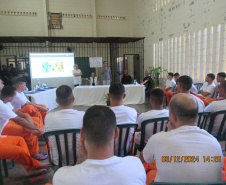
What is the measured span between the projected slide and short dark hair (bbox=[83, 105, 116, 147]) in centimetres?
638

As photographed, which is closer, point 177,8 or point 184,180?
point 184,180

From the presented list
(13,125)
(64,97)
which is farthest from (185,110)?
(13,125)

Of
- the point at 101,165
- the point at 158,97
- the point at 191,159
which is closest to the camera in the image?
the point at 101,165

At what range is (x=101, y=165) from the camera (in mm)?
705

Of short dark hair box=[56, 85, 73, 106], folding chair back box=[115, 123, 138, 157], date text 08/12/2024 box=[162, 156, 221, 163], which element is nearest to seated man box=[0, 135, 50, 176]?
short dark hair box=[56, 85, 73, 106]

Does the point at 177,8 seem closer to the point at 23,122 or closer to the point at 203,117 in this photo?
the point at 203,117

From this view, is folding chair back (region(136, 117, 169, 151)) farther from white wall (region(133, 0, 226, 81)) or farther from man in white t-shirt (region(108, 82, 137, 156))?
white wall (region(133, 0, 226, 81))

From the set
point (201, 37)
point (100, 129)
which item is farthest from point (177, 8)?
point (100, 129)

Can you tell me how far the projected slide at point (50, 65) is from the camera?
21.6 feet

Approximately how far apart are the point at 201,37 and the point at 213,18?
0.64 m

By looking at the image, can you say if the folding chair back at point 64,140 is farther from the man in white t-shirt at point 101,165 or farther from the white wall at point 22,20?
the white wall at point 22,20

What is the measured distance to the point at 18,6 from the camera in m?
8.77

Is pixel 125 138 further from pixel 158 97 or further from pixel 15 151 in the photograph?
pixel 15 151

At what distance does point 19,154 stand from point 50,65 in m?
A: 5.43
